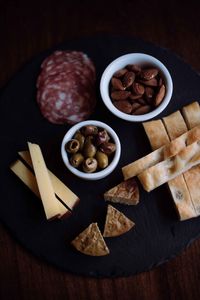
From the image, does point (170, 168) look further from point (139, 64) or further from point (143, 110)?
point (139, 64)

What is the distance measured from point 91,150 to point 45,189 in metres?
0.22

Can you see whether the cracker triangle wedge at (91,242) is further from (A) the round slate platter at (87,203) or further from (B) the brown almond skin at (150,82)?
(B) the brown almond skin at (150,82)

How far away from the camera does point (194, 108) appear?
1743 millimetres

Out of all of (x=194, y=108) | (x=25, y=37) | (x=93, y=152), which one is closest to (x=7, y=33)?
(x=25, y=37)

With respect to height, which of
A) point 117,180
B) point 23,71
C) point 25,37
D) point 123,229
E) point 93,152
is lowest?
point 123,229

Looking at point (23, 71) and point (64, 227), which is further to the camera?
point (23, 71)

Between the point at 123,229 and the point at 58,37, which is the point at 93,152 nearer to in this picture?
the point at 123,229

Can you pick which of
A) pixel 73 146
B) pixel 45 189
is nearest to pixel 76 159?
pixel 73 146

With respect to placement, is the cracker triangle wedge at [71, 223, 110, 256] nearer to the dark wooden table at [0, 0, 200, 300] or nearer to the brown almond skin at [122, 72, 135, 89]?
the dark wooden table at [0, 0, 200, 300]

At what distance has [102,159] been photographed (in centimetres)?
163

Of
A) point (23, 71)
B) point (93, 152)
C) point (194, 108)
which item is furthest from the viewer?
point (23, 71)

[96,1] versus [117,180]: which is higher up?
[96,1]

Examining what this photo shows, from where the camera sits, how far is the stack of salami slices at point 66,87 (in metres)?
1.80

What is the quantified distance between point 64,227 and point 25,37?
2.78ft
